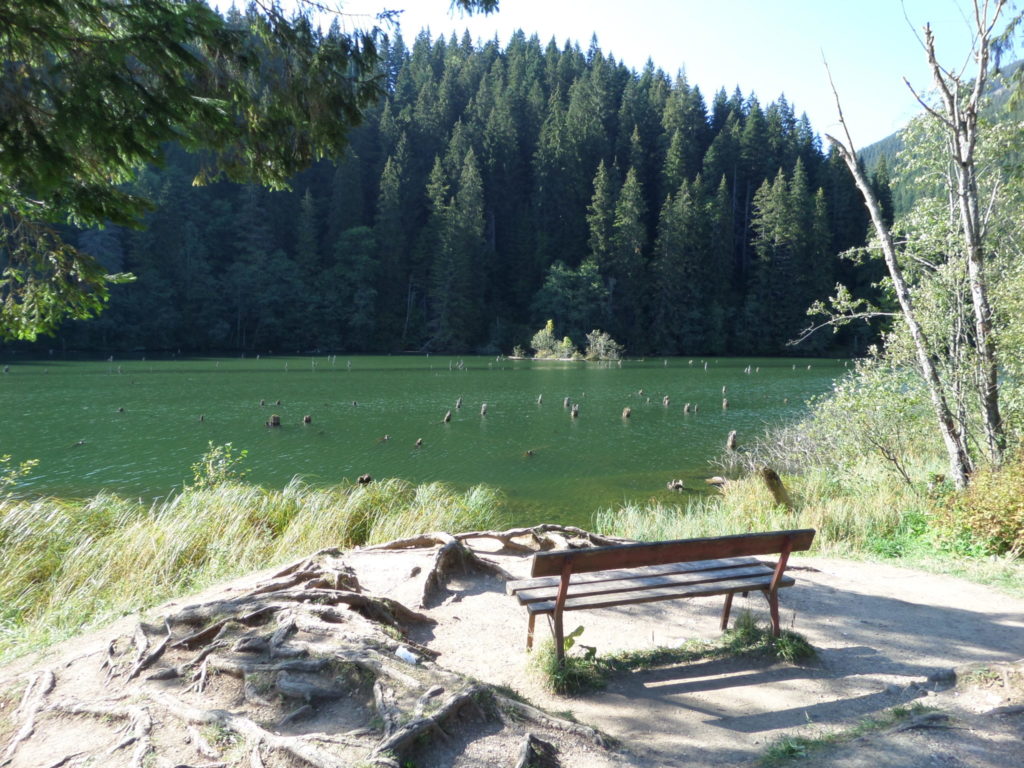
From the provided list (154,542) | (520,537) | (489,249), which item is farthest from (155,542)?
(489,249)

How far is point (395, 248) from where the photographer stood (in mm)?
67750

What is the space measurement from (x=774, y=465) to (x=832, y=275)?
61.1 metres

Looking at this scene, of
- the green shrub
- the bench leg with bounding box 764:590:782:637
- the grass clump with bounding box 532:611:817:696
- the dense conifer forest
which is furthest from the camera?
the dense conifer forest

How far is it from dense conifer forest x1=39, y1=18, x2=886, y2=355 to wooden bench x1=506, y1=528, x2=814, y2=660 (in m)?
58.8

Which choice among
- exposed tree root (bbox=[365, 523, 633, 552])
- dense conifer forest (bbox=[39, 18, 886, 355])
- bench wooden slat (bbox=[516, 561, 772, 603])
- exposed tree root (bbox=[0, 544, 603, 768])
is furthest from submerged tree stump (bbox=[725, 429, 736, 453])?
dense conifer forest (bbox=[39, 18, 886, 355])

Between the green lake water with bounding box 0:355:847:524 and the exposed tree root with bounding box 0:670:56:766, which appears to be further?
the green lake water with bounding box 0:355:847:524

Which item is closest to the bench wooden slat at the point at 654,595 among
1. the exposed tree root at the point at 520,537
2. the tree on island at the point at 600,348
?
the exposed tree root at the point at 520,537

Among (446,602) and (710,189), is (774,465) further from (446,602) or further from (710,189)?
(710,189)

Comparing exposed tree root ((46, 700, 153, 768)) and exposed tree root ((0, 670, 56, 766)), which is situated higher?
exposed tree root ((46, 700, 153, 768))

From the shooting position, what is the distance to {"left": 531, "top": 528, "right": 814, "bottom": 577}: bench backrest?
12.0 ft

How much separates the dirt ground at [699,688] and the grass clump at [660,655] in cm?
8

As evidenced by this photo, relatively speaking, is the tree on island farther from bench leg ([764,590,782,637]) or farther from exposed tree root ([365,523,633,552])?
bench leg ([764,590,782,637])

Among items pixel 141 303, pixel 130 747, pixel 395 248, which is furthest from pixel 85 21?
pixel 395 248

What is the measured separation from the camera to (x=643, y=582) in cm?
419
